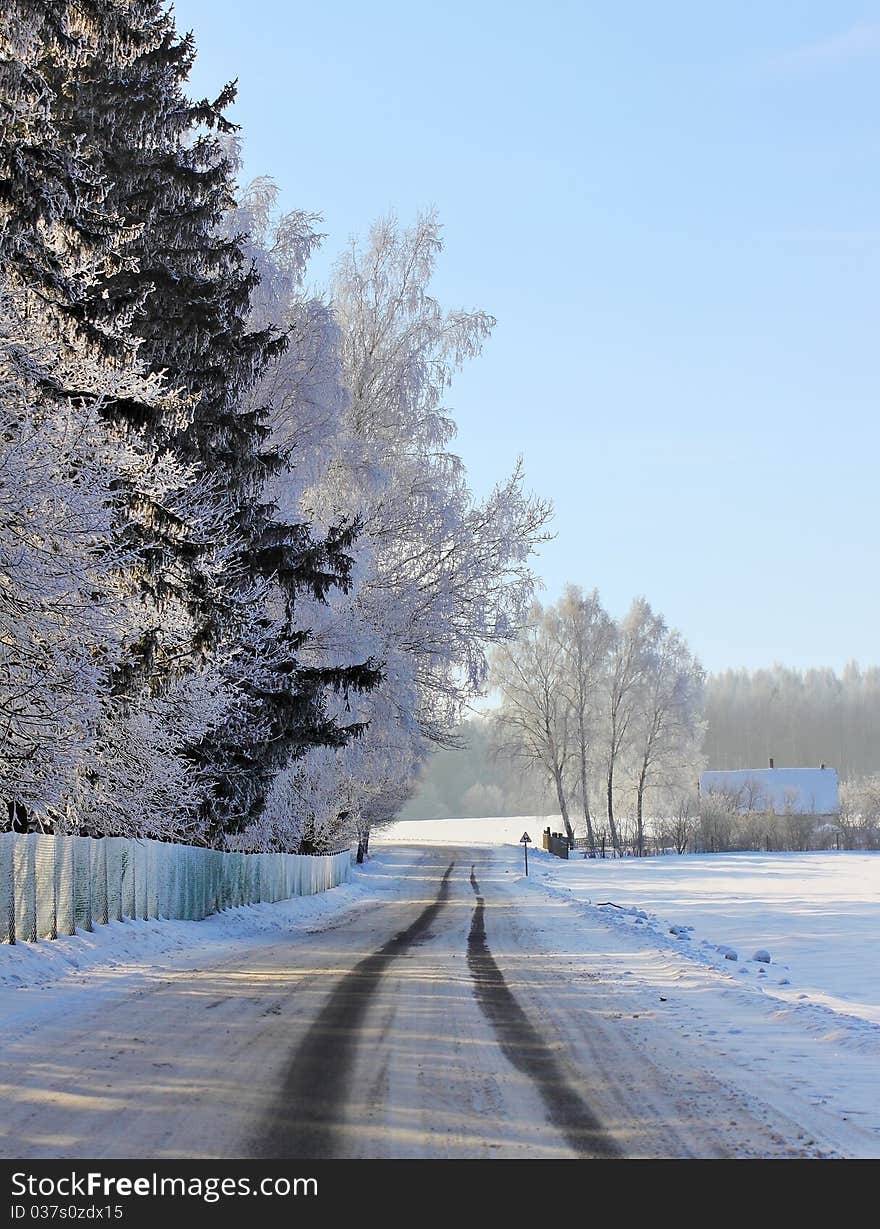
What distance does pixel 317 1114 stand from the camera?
5.80 meters

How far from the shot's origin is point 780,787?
93.7m

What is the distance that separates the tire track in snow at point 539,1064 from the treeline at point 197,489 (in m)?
4.76

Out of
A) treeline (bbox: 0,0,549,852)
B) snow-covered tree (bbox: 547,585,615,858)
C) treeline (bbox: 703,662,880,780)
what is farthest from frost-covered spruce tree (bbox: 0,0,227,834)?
treeline (bbox: 703,662,880,780)

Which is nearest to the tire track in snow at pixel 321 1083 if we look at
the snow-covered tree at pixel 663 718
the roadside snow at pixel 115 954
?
the roadside snow at pixel 115 954

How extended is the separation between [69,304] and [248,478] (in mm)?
6783

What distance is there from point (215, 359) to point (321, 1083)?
14.6 meters

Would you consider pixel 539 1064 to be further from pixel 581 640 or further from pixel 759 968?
pixel 581 640

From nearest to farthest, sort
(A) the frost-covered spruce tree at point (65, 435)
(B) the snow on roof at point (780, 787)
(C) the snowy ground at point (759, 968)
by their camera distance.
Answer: (C) the snowy ground at point (759, 968), (A) the frost-covered spruce tree at point (65, 435), (B) the snow on roof at point (780, 787)

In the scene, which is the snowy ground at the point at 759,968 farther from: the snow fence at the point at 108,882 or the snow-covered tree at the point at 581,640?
the snow-covered tree at the point at 581,640

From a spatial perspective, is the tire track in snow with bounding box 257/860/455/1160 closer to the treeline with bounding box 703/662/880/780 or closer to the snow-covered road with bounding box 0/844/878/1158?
the snow-covered road with bounding box 0/844/878/1158

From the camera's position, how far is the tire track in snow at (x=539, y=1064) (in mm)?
5371

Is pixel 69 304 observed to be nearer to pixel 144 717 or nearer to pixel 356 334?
pixel 144 717

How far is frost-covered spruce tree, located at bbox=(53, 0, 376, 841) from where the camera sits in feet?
57.5

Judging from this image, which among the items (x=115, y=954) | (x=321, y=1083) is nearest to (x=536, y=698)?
(x=115, y=954)
